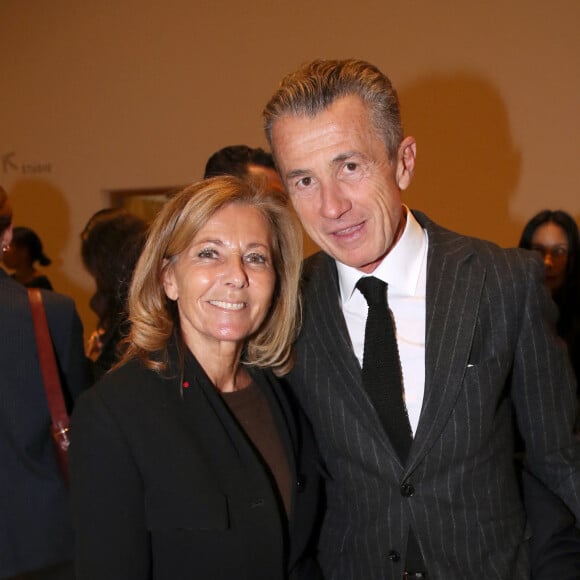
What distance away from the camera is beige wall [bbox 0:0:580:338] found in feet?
16.6

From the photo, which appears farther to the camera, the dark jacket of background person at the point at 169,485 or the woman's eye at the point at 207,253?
the woman's eye at the point at 207,253

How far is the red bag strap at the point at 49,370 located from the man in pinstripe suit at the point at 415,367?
0.76m

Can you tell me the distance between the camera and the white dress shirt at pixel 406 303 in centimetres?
190

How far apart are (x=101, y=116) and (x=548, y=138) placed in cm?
369

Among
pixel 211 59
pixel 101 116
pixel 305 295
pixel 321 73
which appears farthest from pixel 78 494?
pixel 101 116

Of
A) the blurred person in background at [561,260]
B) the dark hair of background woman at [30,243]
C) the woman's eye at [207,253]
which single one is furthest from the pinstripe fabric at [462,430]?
the dark hair of background woman at [30,243]

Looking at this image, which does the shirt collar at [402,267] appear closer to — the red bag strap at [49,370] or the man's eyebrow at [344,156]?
the man's eyebrow at [344,156]

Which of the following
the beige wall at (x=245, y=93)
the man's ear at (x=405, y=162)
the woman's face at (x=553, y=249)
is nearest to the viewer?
the man's ear at (x=405, y=162)

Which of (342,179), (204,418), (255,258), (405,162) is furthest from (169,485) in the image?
(405,162)

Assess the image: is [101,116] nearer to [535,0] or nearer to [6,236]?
[535,0]

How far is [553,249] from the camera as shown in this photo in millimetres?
3818

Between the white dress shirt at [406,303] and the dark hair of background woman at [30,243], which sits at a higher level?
the dark hair of background woman at [30,243]

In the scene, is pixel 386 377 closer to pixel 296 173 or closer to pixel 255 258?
pixel 255 258

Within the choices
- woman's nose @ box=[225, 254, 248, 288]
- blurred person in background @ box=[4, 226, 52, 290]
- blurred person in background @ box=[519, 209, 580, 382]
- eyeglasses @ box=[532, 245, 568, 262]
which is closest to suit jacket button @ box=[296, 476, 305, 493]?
woman's nose @ box=[225, 254, 248, 288]
